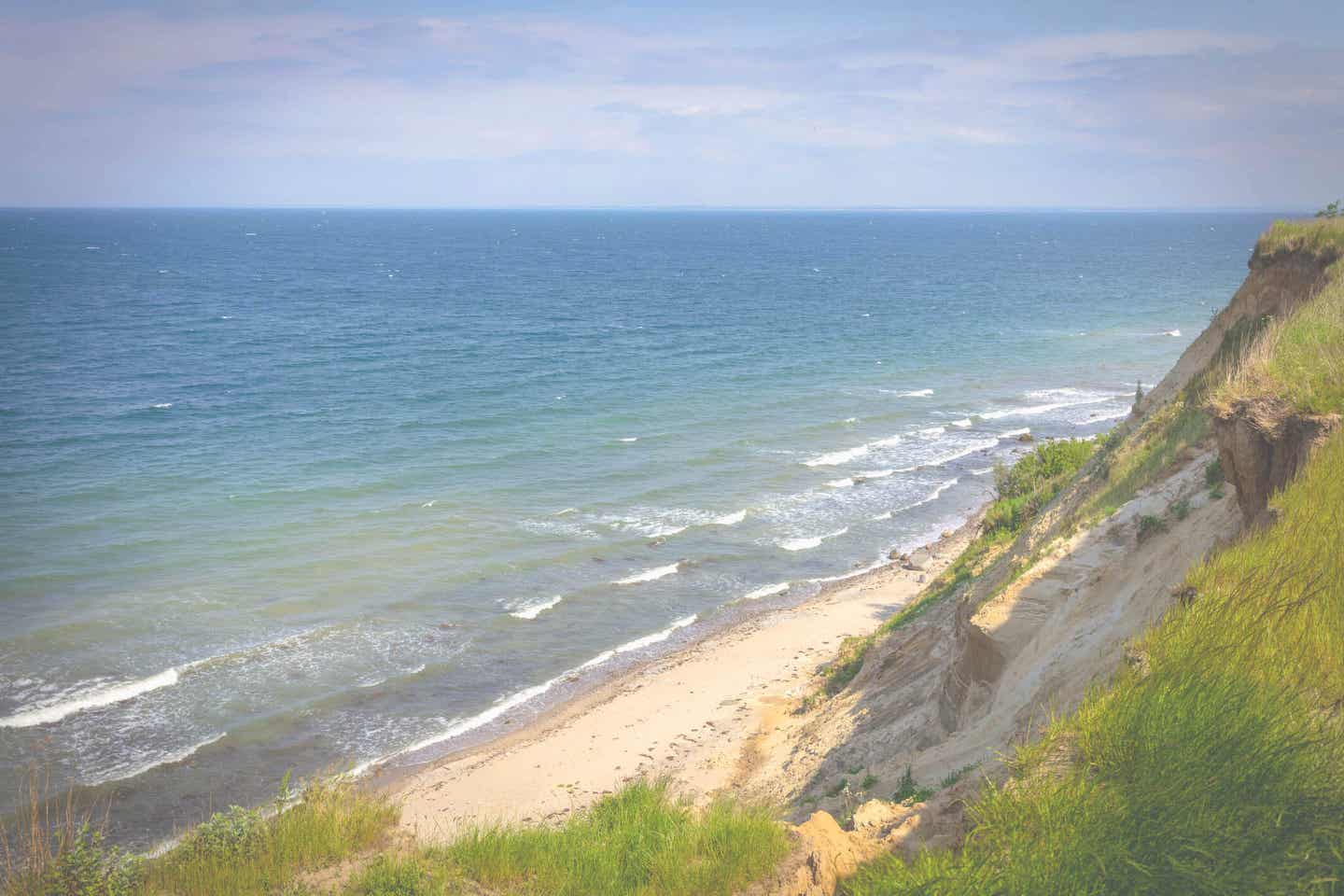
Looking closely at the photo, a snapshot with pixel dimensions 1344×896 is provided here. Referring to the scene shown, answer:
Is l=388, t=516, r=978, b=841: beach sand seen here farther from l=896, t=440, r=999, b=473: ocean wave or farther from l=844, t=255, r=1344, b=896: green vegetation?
l=896, t=440, r=999, b=473: ocean wave

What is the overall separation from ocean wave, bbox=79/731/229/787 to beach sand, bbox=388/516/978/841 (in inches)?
181

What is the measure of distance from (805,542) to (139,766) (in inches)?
798

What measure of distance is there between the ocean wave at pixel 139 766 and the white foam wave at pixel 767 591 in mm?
14522

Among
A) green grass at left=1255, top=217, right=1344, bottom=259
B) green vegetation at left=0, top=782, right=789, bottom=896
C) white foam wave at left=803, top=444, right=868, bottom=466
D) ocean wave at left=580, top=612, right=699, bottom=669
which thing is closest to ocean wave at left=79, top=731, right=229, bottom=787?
ocean wave at left=580, top=612, right=699, bottom=669

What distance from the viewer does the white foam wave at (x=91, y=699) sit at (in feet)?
64.4

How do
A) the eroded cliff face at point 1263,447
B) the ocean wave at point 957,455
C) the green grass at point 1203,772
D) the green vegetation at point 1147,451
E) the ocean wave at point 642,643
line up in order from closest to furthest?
the green grass at point 1203,772
the eroded cliff face at point 1263,447
the green vegetation at point 1147,451
the ocean wave at point 642,643
the ocean wave at point 957,455

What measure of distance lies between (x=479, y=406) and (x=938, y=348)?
35.6 m

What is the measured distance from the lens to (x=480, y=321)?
77.3m

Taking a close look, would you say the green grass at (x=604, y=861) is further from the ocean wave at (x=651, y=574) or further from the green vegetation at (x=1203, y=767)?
the ocean wave at (x=651, y=574)

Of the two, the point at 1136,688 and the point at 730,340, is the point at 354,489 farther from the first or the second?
the point at 730,340

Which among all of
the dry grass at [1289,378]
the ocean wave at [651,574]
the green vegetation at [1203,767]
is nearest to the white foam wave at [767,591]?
the ocean wave at [651,574]

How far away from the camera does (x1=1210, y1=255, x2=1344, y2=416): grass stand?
8.73 metres

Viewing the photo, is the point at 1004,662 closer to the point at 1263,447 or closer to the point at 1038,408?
the point at 1263,447

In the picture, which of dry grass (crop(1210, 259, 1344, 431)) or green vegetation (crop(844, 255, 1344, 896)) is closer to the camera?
green vegetation (crop(844, 255, 1344, 896))
